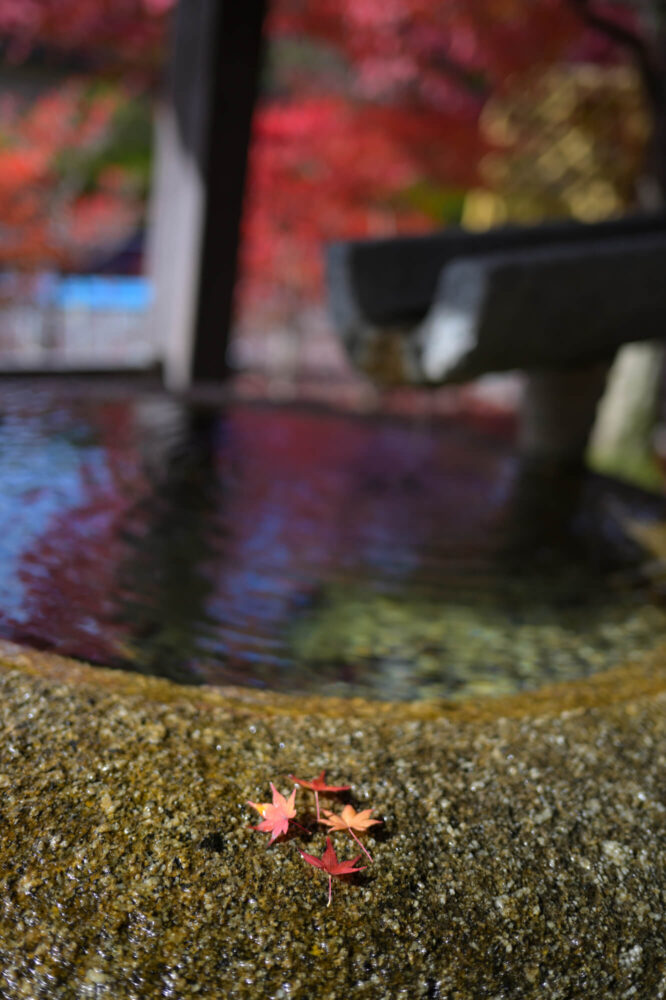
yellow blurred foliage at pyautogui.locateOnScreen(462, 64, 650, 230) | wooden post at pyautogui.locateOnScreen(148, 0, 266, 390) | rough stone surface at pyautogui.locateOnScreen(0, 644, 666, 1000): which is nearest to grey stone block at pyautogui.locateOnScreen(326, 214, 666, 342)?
wooden post at pyautogui.locateOnScreen(148, 0, 266, 390)

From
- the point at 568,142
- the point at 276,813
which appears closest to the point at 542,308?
the point at 276,813

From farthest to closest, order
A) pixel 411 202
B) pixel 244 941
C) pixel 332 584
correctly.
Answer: pixel 411 202 → pixel 332 584 → pixel 244 941

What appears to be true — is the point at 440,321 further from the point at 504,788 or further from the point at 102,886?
the point at 102,886

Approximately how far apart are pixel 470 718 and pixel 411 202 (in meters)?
10.8

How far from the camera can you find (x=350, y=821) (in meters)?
1.36

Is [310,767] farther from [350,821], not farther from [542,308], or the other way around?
[542,308]

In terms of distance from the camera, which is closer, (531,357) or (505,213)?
(531,357)

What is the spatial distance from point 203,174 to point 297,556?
9.66 feet

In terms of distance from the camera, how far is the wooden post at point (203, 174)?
15.6 feet

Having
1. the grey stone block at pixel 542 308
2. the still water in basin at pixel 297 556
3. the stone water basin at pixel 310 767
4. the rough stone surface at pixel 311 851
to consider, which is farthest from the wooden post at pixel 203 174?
the rough stone surface at pixel 311 851

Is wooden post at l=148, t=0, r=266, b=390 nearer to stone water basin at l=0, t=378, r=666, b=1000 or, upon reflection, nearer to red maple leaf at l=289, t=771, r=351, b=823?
stone water basin at l=0, t=378, r=666, b=1000

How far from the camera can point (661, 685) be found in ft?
6.26

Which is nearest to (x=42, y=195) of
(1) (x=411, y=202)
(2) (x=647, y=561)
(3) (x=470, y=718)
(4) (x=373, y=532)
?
(1) (x=411, y=202)

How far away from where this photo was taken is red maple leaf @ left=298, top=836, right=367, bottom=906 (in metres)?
1.29
